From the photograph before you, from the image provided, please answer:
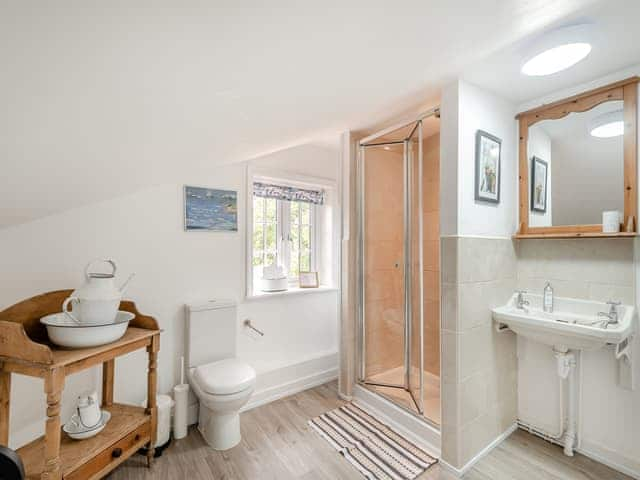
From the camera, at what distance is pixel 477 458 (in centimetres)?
180

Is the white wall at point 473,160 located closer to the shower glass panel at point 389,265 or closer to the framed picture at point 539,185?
the framed picture at point 539,185

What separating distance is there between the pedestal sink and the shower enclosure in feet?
2.35

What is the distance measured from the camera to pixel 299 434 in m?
2.04

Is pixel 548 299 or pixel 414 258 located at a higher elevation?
pixel 414 258

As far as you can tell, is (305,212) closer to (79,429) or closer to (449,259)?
(449,259)

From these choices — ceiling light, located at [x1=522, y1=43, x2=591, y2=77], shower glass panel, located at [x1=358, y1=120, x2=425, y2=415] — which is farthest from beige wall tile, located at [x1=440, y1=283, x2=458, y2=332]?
ceiling light, located at [x1=522, y1=43, x2=591, y2=77]

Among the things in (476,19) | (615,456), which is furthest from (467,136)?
(615,456)

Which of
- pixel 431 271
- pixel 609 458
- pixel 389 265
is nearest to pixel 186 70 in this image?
pixel 389 265

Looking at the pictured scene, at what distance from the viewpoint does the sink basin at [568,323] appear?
1528 millimetres

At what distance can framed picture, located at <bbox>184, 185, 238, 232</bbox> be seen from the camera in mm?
2199

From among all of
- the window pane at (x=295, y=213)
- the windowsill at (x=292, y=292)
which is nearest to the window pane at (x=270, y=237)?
the window pane at (x=295, y=213)

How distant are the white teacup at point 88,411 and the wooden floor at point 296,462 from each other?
1.20 feet

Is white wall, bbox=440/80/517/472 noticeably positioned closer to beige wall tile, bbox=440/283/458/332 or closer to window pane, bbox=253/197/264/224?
beige wall tile, bbox=440/283/458/332

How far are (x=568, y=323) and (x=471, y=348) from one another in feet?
1.70
